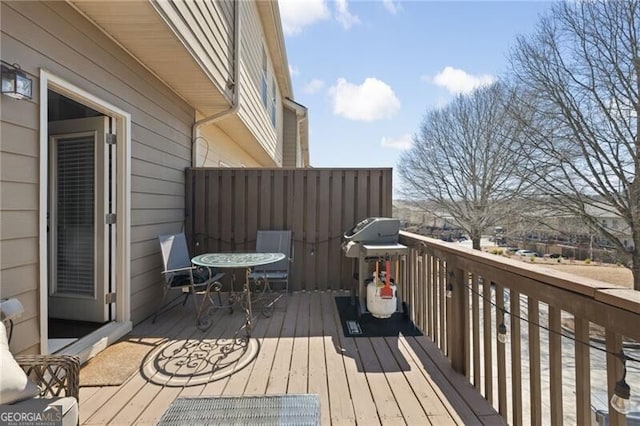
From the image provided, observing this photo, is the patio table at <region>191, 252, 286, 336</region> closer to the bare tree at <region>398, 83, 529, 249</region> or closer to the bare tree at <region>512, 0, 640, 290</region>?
the bare tree at <region>512, 0, 640, 290</region>

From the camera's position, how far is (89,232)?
325cm

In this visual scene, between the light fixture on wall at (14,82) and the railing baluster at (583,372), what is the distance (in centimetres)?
309

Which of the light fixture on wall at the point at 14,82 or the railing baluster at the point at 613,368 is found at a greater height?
the light fixture on wall at the point at 14,82

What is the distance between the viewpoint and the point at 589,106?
8586mm

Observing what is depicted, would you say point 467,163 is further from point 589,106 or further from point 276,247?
point 276,247

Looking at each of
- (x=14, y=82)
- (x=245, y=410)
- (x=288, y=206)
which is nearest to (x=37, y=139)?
(x=14, y=82)

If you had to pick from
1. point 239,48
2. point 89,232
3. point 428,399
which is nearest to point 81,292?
point 89,232

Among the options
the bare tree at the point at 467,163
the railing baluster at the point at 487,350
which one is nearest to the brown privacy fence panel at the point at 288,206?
the railing baluster at the point at 487,350

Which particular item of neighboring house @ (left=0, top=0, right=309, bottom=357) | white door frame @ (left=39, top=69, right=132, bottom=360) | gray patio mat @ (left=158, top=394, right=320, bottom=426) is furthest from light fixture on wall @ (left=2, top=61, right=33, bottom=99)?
gray patio mat @ (left=158, top=394, right=320, bottom=426)

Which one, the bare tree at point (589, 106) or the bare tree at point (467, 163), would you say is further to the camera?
the bare tree at point (467, 163)

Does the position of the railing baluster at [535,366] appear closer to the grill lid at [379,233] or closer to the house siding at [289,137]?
the grill lid at [379,233]

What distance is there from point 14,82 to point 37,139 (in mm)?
363

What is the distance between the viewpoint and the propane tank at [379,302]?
3.07 meters

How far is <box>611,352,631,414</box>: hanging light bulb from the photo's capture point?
43.1 inches
